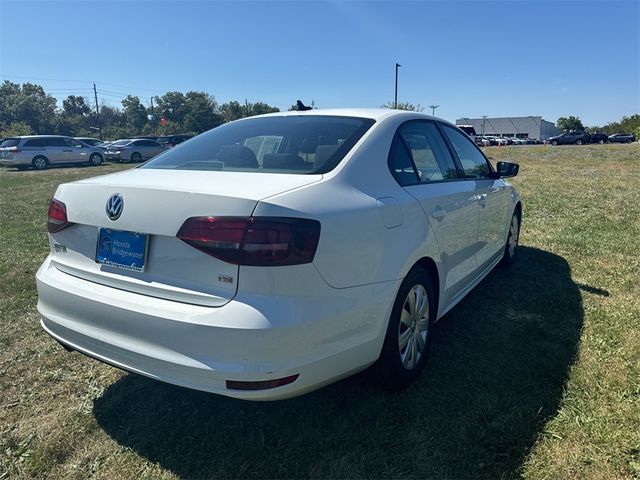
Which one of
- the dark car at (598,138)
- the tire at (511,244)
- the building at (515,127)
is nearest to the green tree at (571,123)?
the building at (515,127)

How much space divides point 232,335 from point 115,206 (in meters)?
0.86

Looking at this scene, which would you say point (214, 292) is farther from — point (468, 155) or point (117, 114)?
point (117, 114)

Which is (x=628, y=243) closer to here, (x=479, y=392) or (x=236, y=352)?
(x=479, y=392)

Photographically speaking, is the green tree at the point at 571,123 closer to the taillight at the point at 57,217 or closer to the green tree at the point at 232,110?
the green tree at the point at 232,110

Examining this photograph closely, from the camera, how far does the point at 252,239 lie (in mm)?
1860

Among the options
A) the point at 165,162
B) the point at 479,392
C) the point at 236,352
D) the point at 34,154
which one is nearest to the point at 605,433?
the point at 479,392

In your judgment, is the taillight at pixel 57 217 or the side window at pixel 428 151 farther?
the side window at pixel 428 151

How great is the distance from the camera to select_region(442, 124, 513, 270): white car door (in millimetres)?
3797

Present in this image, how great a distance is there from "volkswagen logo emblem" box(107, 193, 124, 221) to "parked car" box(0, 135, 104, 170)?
78.3ft

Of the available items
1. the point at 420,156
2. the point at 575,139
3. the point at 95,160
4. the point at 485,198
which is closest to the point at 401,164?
the point at 420,156

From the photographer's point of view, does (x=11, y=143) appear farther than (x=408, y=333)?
Yes

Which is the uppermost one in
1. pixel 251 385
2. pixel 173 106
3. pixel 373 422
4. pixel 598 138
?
pixel 173 106

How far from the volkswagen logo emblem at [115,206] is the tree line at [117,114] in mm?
65704

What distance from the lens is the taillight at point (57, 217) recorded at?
2402mm
